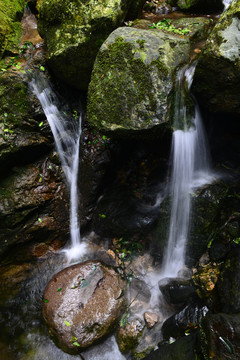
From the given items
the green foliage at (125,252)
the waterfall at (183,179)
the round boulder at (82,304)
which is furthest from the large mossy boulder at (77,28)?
the round boulder at (82,304)

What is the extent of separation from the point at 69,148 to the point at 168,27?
3103 millimetres

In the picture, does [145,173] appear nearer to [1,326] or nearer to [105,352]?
[105,352]

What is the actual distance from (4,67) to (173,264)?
202 inches

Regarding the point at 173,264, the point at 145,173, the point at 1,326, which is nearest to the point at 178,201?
the point at 145,173

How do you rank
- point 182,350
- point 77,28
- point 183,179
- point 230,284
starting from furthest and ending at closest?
point 183,179
point 77,28
point 230,284
point 182,350

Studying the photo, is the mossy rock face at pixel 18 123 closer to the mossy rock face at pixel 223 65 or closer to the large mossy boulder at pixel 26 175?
the large mossy boulder at pixel 26 175

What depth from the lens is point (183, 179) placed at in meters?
4.35

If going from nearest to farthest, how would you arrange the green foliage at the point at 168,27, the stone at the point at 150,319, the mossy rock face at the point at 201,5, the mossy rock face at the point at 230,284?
1. the mossy rock face at the point at 230,284
2. the stone at the point at 150,319
3. the green foliage at the point at 168,27
4. the mossy rock face at the point at 201,5

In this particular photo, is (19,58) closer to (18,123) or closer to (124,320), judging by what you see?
(18,123)

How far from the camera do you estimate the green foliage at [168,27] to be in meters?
4.30

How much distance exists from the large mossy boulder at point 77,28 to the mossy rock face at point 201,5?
1.19 metres

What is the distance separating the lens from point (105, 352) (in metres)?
3.77

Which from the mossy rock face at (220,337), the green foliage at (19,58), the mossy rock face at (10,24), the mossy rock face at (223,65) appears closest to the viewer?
the mossy rock face at (220,337)

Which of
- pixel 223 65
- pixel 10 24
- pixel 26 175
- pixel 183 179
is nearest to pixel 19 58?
pixel 10 24
